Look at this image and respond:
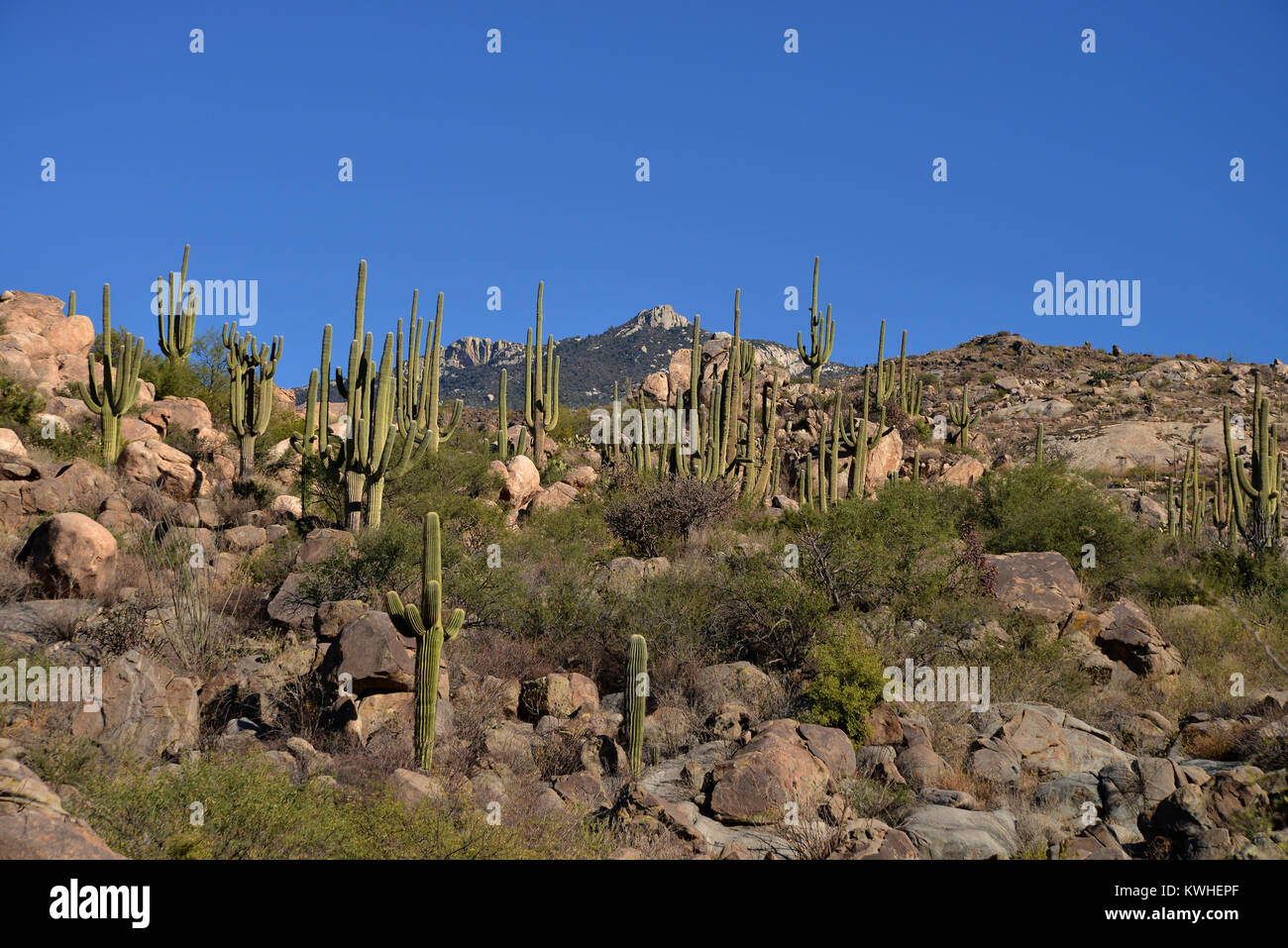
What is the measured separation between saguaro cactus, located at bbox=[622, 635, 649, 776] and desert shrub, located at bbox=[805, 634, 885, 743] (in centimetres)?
210

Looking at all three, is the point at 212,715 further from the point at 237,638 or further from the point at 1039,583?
the point at 1039,583

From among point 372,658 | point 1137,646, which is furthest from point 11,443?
point 1137,646

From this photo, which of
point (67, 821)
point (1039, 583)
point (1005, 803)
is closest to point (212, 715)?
point (67, 821)

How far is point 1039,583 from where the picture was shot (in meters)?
15.1

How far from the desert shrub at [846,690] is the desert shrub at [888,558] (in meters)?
2.84

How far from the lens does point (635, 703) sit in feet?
31.0

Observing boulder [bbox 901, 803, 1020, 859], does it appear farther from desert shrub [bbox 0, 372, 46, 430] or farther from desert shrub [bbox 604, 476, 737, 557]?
desert shrub [bbox 0, 372, 46, 430]

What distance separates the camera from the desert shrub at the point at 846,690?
10086 mm

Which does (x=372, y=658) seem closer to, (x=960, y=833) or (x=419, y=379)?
(x=960, y=833)

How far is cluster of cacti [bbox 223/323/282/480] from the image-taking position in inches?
820

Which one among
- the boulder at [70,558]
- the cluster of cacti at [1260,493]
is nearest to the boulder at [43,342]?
the boulder at [70,558]

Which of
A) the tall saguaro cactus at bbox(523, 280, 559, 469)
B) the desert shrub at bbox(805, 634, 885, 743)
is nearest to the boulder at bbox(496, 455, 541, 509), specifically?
the tall saguaro cactus at bbox(523, 280, 559, 469)

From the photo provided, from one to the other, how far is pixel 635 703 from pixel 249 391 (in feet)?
51.9
